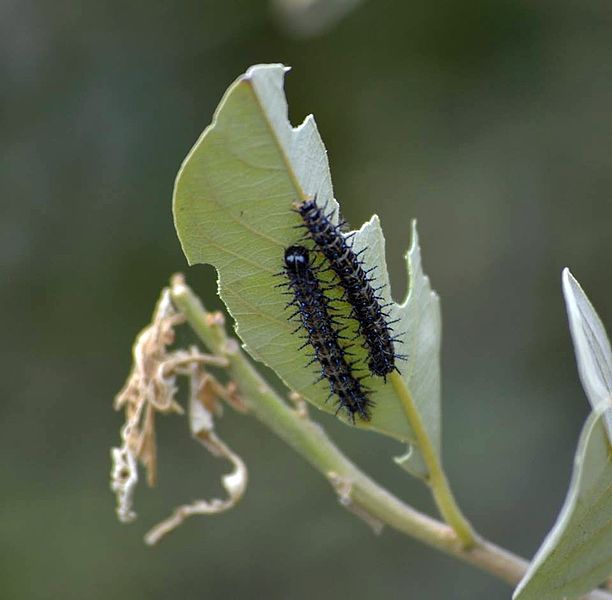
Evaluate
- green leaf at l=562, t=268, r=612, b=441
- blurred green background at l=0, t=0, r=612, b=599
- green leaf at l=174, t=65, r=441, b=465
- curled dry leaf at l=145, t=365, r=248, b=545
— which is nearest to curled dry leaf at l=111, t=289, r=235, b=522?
curled dry leaf at l=145, t=365, r=248, b=545

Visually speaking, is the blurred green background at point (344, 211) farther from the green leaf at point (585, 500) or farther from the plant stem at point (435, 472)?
the green leaf at point (585, 500)

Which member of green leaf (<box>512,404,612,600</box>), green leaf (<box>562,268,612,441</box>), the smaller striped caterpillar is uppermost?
the smaller striped caterpillar

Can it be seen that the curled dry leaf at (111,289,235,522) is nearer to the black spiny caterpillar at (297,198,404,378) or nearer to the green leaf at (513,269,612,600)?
the black spiny caterpillar at (297,198,404,378)

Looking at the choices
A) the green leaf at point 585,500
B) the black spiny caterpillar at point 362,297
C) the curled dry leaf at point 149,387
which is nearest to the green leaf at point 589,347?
the green leaf at point 585,500

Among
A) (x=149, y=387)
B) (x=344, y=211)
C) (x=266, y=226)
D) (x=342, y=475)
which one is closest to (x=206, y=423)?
(x=149, y=387)

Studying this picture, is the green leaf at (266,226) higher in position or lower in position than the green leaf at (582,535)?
higher

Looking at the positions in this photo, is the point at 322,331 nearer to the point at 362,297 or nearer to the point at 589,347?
the point at 362,297
